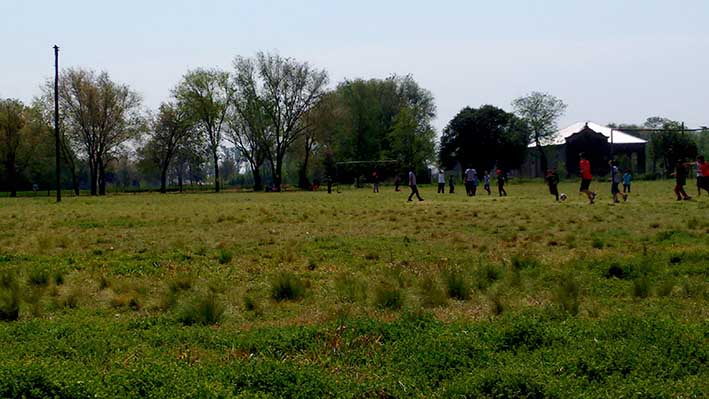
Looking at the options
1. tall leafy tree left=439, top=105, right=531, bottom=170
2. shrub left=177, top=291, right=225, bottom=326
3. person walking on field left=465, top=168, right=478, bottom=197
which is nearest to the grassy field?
shrub left=177, top=291, right=225, bottom=326

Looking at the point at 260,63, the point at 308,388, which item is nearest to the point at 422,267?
the point at 308,388

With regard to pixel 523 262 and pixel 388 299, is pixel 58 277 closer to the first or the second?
pixel 388 299

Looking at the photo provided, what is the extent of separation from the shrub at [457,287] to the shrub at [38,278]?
17.8ft

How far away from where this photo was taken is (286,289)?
8820 millimetres

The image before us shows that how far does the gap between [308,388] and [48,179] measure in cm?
11487

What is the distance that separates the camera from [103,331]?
21.7 feet

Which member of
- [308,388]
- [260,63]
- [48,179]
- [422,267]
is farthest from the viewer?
[48,179]

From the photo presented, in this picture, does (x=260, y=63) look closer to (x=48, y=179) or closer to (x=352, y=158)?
(x=352, y=158)

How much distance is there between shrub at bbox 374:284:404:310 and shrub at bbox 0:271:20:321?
12.8 ft

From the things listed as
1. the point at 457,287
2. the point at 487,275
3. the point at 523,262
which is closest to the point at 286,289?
the point at 457,287

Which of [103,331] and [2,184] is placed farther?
[2,184]

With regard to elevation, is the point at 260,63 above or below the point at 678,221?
above

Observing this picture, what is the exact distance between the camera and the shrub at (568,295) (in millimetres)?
7391

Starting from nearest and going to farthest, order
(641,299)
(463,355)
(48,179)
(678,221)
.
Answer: (463,355) < (641,299) < (678,221) < (48,179)
